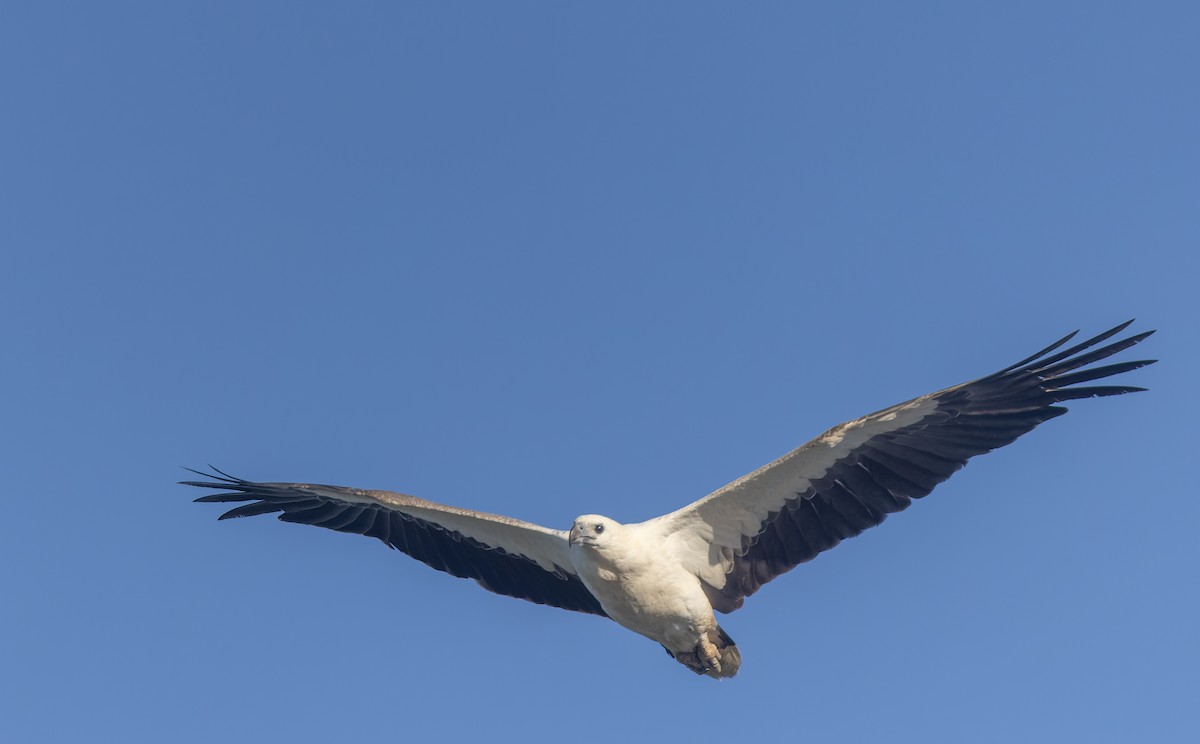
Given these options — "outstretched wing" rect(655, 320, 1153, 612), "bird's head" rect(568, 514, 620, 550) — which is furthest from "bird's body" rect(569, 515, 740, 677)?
"outstretched wing" rect(655, 320, 1153, 612)

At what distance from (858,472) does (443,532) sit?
4915 millimetres

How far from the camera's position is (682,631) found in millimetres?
14016

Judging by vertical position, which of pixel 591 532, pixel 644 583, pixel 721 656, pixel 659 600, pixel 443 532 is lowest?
pixel 721 656

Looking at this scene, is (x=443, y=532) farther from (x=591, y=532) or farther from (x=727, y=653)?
(x=727, y=653)

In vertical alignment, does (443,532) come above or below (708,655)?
above

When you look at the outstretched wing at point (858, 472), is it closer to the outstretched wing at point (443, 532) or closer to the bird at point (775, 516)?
the bird at point (775, 516)

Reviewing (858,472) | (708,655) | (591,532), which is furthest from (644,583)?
(858,472)

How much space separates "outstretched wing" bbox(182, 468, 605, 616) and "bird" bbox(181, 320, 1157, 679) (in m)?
0.04

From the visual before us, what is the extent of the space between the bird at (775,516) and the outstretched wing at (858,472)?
0.04 ft

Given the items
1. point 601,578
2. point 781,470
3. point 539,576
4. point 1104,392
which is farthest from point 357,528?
point 1104,392

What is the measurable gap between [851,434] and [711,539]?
1966 millimetres

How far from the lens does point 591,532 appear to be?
13.7 metres

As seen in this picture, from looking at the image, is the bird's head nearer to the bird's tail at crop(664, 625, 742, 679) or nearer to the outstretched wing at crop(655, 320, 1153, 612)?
the outstretched wing at crop(655, 320, 1153, 612)

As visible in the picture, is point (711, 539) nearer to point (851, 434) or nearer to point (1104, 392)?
point (851, 434)
